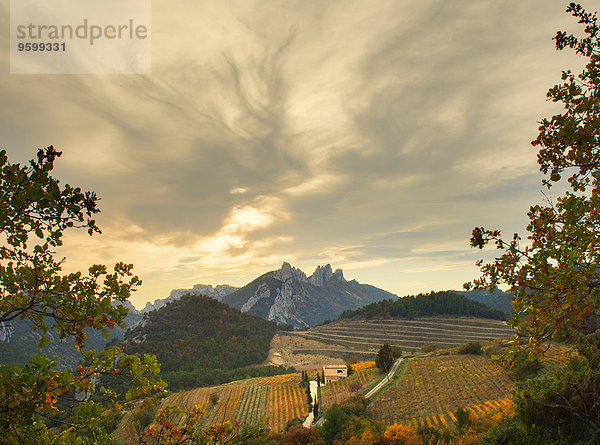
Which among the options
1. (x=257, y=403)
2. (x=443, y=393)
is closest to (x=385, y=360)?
(x=443, y=393)

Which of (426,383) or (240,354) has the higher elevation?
(426,383)

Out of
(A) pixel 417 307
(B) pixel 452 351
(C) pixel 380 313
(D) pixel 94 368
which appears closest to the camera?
(D) pixel 94 368

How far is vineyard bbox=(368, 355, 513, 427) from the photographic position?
4109 centimetres

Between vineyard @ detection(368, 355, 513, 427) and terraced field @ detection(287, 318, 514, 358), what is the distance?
239 ft

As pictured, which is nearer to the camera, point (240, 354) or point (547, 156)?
point (547, 156)

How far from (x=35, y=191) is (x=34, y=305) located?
69.8 inches

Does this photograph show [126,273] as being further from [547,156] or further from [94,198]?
[547,156]

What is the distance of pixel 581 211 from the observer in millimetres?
6059

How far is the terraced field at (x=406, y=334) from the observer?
13375 cm

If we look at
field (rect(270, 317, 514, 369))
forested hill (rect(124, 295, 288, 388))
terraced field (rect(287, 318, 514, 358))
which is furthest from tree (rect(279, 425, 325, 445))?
terraced field (rect(287, 318, 514, 358))

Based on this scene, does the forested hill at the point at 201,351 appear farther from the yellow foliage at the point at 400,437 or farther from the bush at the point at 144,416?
the yellow foliage at the point at 400,437

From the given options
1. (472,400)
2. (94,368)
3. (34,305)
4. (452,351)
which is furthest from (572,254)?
(452,351)

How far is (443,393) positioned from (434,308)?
13361cm

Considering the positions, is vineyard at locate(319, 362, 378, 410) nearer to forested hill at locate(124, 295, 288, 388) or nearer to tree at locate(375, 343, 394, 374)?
tree at locate(375, 343, 394, 374)
